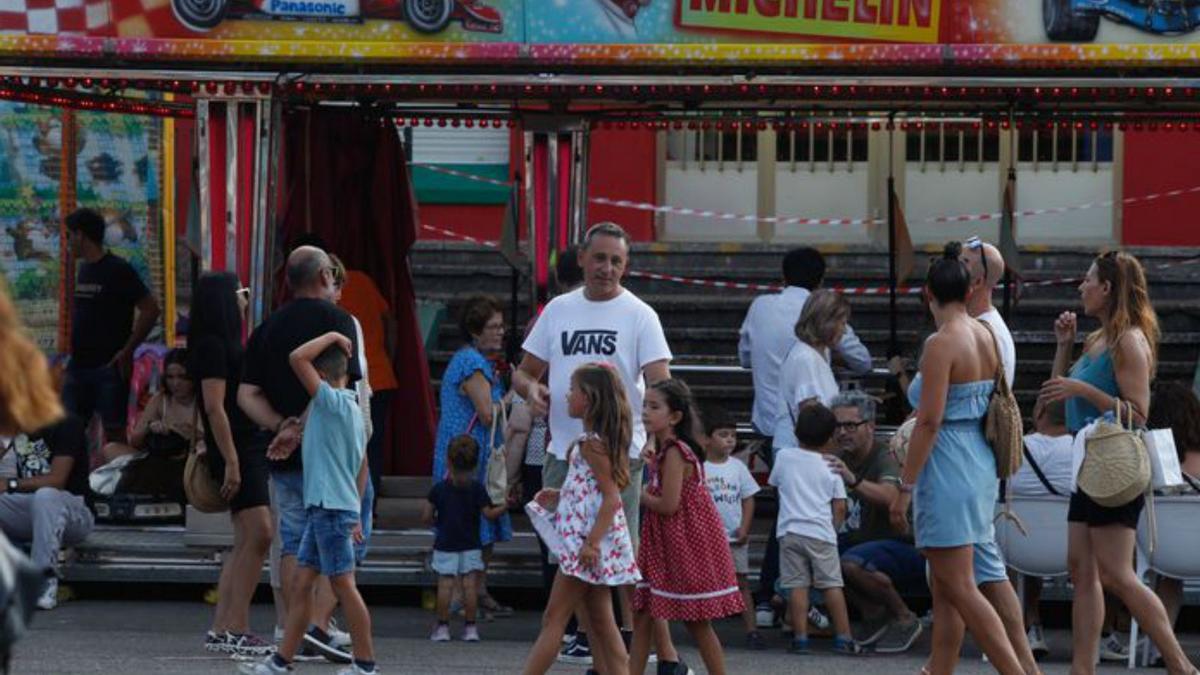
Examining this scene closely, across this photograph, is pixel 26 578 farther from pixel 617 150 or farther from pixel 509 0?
pixel 617 150

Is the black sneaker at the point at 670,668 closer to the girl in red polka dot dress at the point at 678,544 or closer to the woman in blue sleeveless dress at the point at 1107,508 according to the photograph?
the girl in red polka dot dress at the point at 678,544

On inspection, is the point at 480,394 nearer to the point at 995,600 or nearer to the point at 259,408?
the point at 259,408

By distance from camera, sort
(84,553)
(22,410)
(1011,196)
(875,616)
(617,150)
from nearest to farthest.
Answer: (22,410), (875,616), (84,553), (1011,196), (617,150)

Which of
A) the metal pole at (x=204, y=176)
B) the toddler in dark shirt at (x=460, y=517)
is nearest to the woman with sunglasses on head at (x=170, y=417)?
the metal pole at (x=204, y=176)

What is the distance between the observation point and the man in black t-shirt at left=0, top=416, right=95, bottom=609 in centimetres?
1275

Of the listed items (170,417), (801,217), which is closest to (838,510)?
(170,417)

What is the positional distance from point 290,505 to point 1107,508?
347 cm

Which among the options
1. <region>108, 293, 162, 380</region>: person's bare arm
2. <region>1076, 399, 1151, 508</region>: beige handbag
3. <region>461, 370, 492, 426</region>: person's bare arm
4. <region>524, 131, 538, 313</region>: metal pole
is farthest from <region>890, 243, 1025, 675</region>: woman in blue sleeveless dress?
<region>108, 293, 162, 380</region>: person's bare arm

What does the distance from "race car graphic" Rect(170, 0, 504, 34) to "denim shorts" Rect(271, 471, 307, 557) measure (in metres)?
2.78

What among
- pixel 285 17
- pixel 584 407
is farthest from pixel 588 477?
pixel 285 17

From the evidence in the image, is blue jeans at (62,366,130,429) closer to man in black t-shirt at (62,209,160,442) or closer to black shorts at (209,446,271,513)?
man in black t-shirt at (62,209,160,442)

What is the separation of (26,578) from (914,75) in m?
7.87

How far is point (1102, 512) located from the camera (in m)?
9.76

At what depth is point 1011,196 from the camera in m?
14.3
